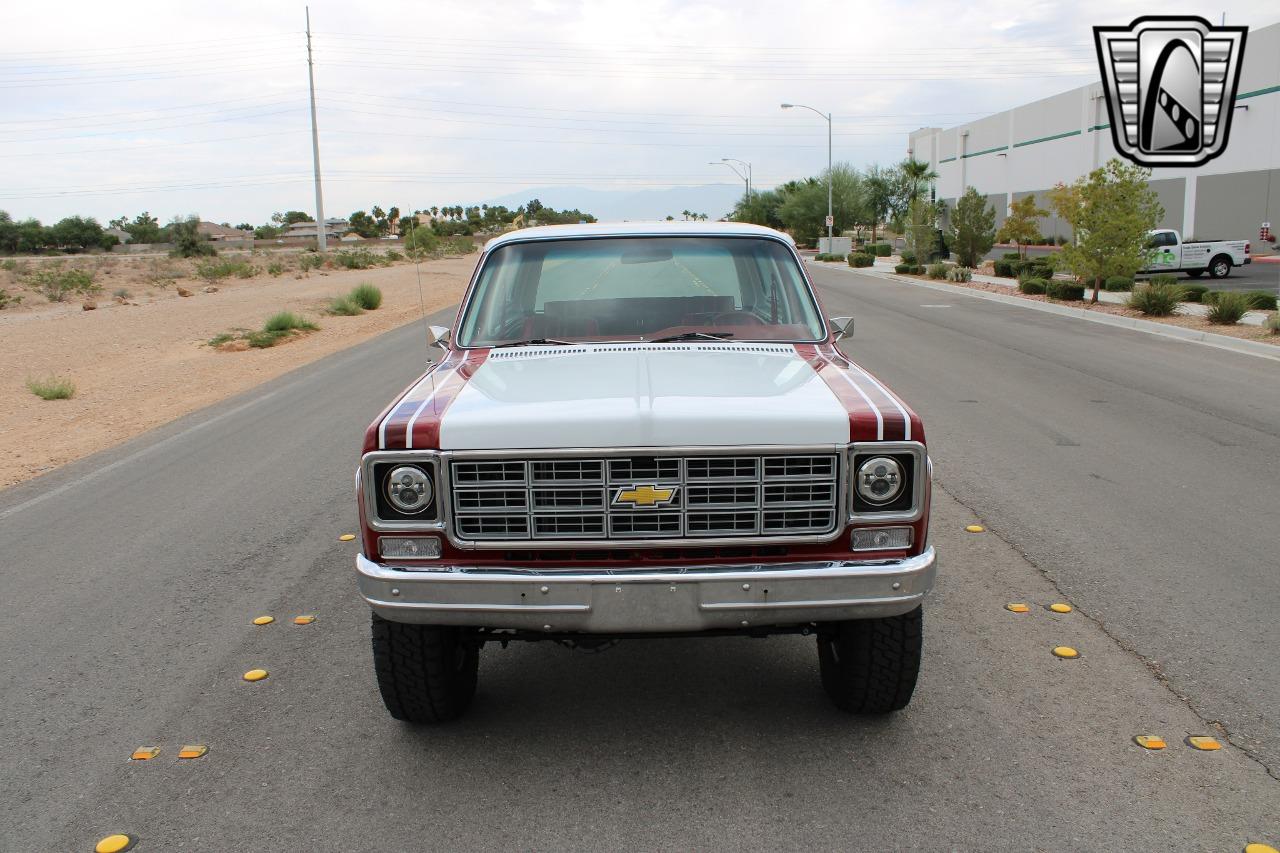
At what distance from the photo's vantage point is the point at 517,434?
3.37m

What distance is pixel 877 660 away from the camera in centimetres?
373

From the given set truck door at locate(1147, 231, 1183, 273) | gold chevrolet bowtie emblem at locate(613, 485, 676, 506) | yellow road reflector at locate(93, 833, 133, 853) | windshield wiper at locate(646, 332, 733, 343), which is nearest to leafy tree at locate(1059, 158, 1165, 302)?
truck door at locate(1147, 231, 1183, 273)

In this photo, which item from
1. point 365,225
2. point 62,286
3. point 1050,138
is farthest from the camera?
point 365,225

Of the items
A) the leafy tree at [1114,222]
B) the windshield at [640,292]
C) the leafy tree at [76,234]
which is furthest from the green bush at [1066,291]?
the leafy tree at [76,234]

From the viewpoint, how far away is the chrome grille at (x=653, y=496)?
3367 millimetres

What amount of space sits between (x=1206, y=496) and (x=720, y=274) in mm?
3968

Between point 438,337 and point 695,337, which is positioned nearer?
point 695,337

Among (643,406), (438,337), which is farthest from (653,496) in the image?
(438,337)

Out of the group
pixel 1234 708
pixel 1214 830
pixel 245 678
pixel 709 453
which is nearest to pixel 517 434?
pixel 709 453

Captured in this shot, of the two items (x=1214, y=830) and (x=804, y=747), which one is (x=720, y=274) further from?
(x=1214, y=830)

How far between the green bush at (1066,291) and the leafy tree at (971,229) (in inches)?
499

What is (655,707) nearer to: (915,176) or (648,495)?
(648,495)

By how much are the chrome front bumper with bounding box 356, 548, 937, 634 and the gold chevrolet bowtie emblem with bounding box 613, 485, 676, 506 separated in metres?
0.22

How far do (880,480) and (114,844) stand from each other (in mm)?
2557
